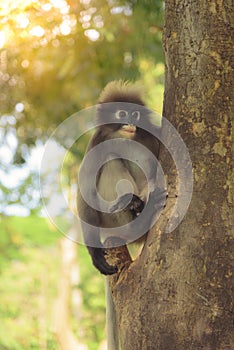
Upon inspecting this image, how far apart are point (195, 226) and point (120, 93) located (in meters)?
1.26

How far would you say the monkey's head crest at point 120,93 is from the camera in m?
3.42

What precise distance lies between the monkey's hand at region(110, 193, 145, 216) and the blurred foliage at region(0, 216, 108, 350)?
4290mm

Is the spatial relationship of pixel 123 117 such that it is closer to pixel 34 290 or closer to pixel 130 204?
pixel 130 204

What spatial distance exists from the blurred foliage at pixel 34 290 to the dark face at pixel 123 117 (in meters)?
3.91

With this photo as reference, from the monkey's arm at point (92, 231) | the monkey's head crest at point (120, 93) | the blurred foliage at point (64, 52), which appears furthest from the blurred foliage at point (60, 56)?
the monkey's arm at point (92, 231)

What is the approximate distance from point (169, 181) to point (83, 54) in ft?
9.76

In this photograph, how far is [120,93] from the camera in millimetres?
3449

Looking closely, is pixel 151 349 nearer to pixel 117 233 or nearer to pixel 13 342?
pixel 117 233

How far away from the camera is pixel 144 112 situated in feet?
11.1

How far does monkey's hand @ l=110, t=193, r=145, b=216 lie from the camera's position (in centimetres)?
294

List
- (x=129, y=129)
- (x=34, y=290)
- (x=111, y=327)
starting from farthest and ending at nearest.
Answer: (x=34, y=290) < (x=129, y=129) < (x=111, y=327)

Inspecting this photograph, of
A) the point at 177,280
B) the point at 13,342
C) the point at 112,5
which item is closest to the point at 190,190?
the point at 177,280

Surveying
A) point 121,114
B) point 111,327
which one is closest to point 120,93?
point 121,114

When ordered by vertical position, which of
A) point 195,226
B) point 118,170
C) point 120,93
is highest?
point 195,226
